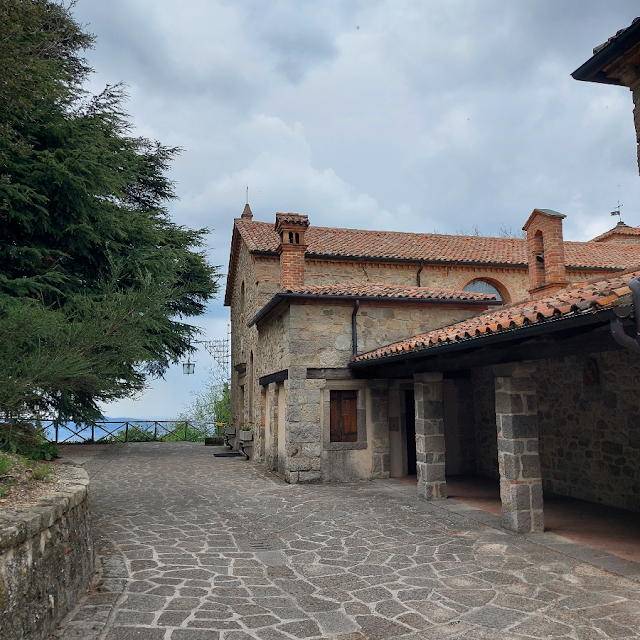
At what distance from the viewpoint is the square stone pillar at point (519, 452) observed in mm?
6504

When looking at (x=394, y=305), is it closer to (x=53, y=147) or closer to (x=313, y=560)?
(x=313, y=560)

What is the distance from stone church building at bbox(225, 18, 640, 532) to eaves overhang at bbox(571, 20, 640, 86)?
7.75 feet

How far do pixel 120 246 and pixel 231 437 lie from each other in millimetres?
8092

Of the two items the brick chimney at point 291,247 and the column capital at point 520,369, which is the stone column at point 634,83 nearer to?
the column capital at point 520,369

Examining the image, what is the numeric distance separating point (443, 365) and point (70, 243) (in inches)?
375

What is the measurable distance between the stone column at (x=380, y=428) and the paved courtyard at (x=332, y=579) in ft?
7.82

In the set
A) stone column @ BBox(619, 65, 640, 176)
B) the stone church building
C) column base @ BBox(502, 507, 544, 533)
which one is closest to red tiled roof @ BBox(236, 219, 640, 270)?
the stone church building

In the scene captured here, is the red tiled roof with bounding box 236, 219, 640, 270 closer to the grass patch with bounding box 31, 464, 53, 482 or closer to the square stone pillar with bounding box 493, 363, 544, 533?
the square stone pillar with bounding box 493, 363, 544, 533

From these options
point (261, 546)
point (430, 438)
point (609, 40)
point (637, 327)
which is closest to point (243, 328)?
point (430, 438)

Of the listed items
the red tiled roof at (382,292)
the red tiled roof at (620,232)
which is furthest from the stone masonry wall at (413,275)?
the red tiled roof at (620,232)

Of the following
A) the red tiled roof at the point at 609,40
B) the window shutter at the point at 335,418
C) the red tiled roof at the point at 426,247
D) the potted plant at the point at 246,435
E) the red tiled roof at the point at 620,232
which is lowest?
the potted plant at the point at 246,435

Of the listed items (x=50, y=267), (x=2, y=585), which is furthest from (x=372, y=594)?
(x=50, y=267)

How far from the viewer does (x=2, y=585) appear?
2990 mm

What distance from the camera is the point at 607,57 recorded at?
5.80 meters
